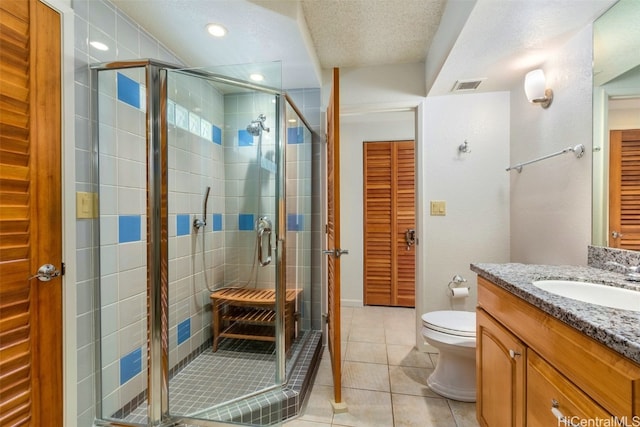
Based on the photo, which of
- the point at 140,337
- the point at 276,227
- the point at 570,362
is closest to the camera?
the point at 570,362

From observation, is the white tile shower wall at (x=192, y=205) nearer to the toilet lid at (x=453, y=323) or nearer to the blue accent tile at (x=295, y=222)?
the blue accent tile at (x=295, y=222)

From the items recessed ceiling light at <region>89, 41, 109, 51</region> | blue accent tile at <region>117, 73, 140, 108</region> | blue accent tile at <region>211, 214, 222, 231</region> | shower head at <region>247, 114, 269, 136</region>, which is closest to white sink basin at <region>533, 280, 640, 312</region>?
shower head at <region>247, 114, 269, 136</region>

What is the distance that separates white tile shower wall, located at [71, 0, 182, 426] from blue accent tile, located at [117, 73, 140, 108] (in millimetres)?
47

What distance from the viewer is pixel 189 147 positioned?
5.78 feet

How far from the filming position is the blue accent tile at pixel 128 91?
54.5 inches

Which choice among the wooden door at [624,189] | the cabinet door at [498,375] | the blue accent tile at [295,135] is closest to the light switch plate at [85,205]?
the blue accent tile at [295,135]

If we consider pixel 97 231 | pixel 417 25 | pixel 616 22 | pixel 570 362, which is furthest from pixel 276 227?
pixel 616 22

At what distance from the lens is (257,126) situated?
1843mm

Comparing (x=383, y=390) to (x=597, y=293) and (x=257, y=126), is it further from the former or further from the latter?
(x=257, y=126)

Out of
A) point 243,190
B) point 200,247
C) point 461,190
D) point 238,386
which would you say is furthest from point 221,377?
point 461,190

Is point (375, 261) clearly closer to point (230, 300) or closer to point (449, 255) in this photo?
point (449, 255)

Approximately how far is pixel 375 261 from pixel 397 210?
0.68m

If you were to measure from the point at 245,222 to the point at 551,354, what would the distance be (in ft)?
5.50

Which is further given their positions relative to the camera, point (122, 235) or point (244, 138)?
point (244, 138)
